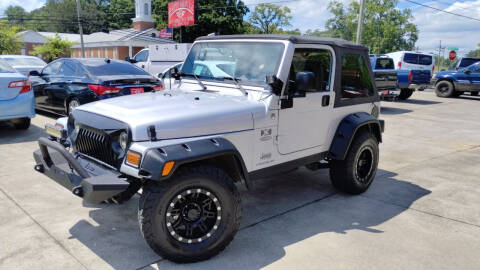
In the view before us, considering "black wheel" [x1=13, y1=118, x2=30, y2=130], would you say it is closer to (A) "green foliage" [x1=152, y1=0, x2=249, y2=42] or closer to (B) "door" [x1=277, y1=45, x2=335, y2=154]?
(B) "door" [x1=277, y1=45, x2=335, y2=154]

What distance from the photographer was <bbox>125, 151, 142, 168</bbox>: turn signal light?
2911mm

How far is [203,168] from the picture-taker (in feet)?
10.4

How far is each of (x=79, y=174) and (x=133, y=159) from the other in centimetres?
54

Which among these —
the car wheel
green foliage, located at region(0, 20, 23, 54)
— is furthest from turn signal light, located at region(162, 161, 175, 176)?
green foliage, located at region(0, 20, 23, 54)

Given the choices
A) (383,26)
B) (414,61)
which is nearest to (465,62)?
(414,61)

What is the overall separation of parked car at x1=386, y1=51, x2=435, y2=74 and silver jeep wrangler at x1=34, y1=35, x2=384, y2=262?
14.4m

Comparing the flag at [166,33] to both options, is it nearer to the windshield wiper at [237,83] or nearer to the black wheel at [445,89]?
the black wheel at [445,89]

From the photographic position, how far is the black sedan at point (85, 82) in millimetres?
7719

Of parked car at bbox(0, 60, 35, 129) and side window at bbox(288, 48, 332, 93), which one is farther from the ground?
side window at bbox(288, 48, 332, 93)

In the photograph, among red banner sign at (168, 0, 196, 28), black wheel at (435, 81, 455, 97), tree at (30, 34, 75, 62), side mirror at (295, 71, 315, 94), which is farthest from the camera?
tree at (30, 34, 75, 62)

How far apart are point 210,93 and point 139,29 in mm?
45838

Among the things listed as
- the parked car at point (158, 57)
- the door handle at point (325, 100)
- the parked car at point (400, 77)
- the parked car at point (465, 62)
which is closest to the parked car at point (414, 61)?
the parked car at point (400, 77)

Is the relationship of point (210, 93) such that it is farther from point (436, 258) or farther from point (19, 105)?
point (19, 105)

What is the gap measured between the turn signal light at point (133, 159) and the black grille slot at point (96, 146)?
28 centimetres
